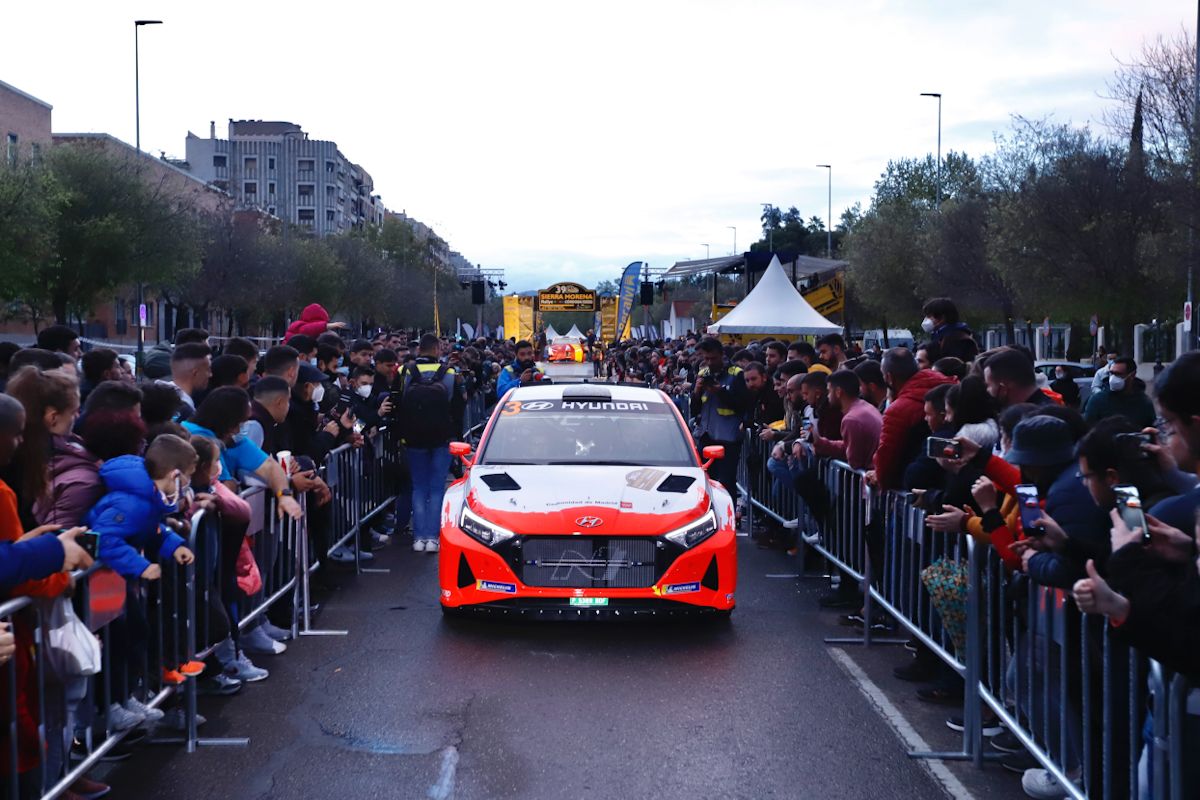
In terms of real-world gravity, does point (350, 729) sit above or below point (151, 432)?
below

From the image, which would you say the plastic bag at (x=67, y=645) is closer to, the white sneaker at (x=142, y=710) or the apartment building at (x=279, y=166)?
the white sneaker at (x=142, y=710)

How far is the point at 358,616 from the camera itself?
8.71 meters

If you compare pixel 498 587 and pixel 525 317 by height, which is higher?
pixel 525 317

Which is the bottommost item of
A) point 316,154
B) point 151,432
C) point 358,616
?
point 358,616

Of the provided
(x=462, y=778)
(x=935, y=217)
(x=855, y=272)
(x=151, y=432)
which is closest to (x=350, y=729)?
(x=462, y=778)

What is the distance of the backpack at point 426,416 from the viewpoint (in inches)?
447

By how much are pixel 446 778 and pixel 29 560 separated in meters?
2.05

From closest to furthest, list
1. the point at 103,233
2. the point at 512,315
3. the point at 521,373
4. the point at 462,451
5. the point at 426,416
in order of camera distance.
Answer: the point at 462,451
the point at 426,416
the point at 521,373
the point at 103,233
the point at 512,315

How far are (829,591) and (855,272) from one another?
4531 cm

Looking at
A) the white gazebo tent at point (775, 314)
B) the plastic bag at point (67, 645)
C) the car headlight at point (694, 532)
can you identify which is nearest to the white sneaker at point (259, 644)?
the car headlight at point (694, 532)

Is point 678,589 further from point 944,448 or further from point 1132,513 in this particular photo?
point 1132,513

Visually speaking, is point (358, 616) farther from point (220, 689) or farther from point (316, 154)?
point (316, 154)

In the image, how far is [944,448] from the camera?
5.56m

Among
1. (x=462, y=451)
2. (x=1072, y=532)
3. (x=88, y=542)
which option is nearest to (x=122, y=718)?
(x=88, y=542)
